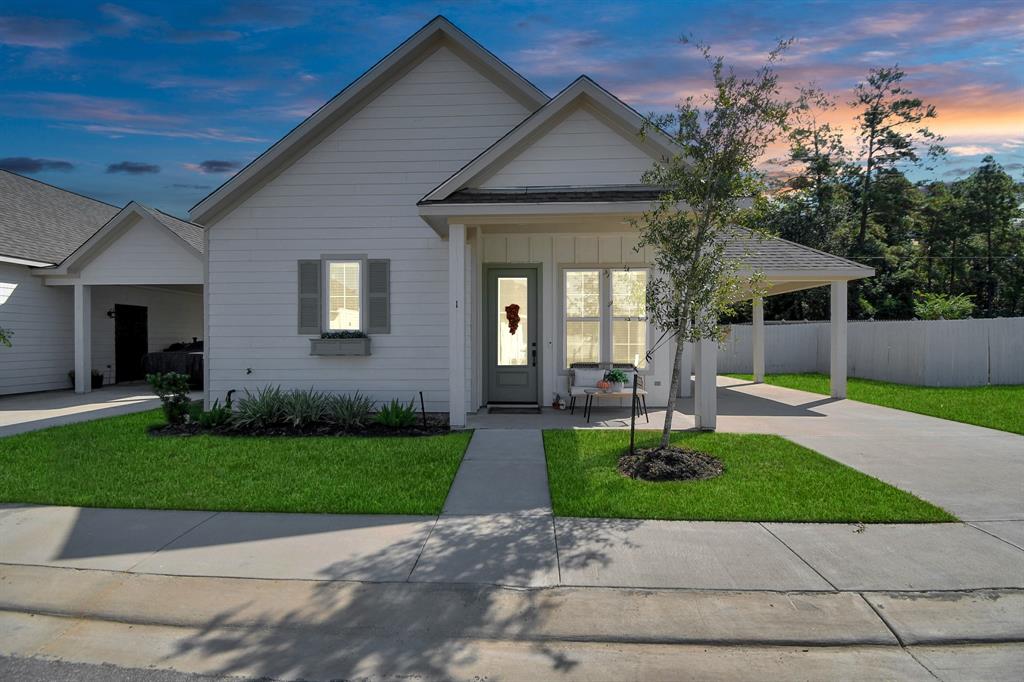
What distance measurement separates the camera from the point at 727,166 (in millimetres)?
6465

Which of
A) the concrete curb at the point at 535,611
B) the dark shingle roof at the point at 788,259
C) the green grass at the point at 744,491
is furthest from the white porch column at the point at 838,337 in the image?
the concrete curb at the point at 535,611

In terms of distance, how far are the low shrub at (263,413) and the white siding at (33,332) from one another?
8.91 meters

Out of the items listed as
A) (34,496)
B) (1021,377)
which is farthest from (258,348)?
(1021,377)

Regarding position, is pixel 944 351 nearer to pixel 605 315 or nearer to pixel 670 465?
pixel 605 315

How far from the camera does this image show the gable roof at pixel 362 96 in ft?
33.2

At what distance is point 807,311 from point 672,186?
2700 cm

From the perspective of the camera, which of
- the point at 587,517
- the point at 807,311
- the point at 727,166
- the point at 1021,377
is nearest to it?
the point at 587,517

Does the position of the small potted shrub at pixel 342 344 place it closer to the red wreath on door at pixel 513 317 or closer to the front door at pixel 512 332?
the front door at pixel 512 332

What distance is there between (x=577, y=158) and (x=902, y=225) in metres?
31.3

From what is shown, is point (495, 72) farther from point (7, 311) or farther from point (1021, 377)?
point (1021, 377)

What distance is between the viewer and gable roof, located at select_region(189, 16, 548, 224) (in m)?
10.1

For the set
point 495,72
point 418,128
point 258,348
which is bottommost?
point 258,348

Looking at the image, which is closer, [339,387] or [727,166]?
[727,166]

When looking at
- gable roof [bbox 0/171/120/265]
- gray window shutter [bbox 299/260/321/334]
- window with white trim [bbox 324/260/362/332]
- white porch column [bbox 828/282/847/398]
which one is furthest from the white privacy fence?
gable roof [bbox 0/171/120/265]
